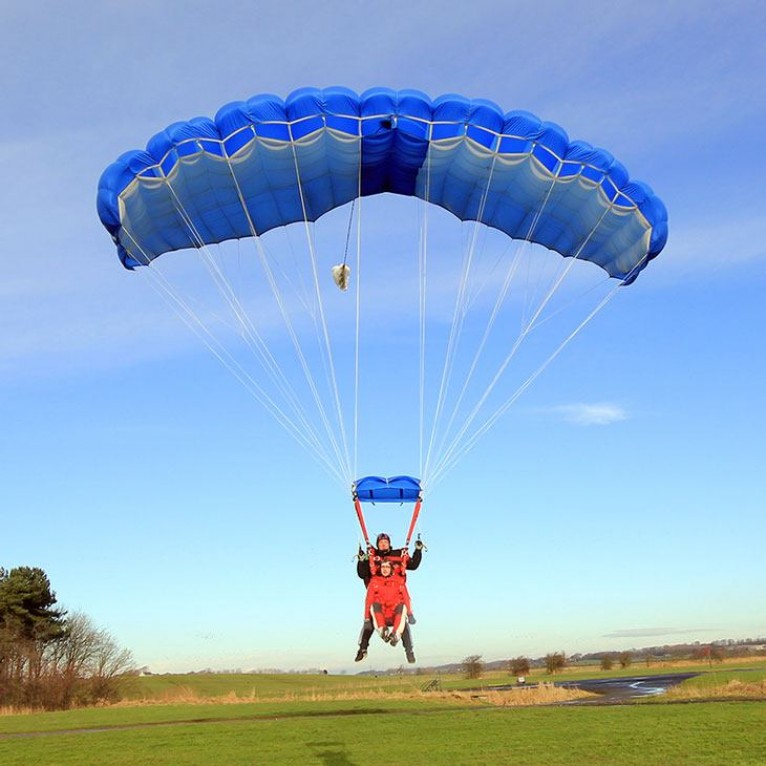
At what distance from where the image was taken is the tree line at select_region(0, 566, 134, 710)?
4475 cm

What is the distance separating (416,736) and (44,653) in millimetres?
37457

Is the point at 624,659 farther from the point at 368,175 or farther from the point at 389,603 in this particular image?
the point at 389,603

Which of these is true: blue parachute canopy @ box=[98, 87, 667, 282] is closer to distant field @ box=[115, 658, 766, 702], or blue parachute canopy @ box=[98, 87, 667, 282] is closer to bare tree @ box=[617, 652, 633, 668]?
distant field @ box=[115, 658, 766, 702]

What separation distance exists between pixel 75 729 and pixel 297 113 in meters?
23.0

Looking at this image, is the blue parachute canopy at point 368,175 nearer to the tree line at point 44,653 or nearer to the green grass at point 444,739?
the green grass at point 444,739

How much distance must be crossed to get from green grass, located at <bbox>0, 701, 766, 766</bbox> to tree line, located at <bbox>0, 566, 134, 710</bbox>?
1979 centimetres

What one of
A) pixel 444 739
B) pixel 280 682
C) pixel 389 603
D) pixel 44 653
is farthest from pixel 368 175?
pixel 280 682

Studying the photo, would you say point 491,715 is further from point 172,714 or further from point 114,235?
point 114,235

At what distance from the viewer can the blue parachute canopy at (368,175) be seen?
11898 millimetres

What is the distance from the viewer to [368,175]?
13.3 meters

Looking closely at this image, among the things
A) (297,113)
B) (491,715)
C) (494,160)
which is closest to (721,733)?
(491,715)

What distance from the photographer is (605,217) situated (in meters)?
13.3

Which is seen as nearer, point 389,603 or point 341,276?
point 389,603

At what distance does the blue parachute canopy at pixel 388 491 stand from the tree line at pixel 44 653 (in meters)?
40.9
